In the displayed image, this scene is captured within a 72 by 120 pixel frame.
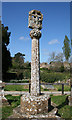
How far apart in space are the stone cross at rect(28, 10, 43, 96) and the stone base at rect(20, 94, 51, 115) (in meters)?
0.25

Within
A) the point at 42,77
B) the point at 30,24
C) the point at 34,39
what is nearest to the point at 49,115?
the point at 34,39

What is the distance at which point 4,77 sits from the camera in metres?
20.7

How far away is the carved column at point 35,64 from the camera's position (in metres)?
3.50

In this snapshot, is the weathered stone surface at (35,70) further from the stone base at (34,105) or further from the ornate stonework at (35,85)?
the stone base at (34,105)

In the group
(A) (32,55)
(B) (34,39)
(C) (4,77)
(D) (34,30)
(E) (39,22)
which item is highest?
(E) (39,22)

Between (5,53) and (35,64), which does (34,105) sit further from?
(5,53)

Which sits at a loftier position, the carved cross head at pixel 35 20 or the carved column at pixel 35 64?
the carved cross head at pixel 35 20

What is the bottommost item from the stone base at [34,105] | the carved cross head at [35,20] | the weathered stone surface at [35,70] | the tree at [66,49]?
the stone base at [34,105]

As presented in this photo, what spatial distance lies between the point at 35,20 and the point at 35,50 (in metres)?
0.99

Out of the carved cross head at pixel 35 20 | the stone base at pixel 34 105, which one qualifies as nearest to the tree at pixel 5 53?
the carved cross head at pixel 35 20

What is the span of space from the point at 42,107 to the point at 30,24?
2.57m

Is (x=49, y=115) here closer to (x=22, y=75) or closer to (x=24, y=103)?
(x=24, y=103)

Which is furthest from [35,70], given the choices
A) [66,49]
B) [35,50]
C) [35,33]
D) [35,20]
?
[66,49]

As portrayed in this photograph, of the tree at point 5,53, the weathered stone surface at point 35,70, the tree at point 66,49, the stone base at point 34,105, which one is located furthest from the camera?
the tree at point 66,49
